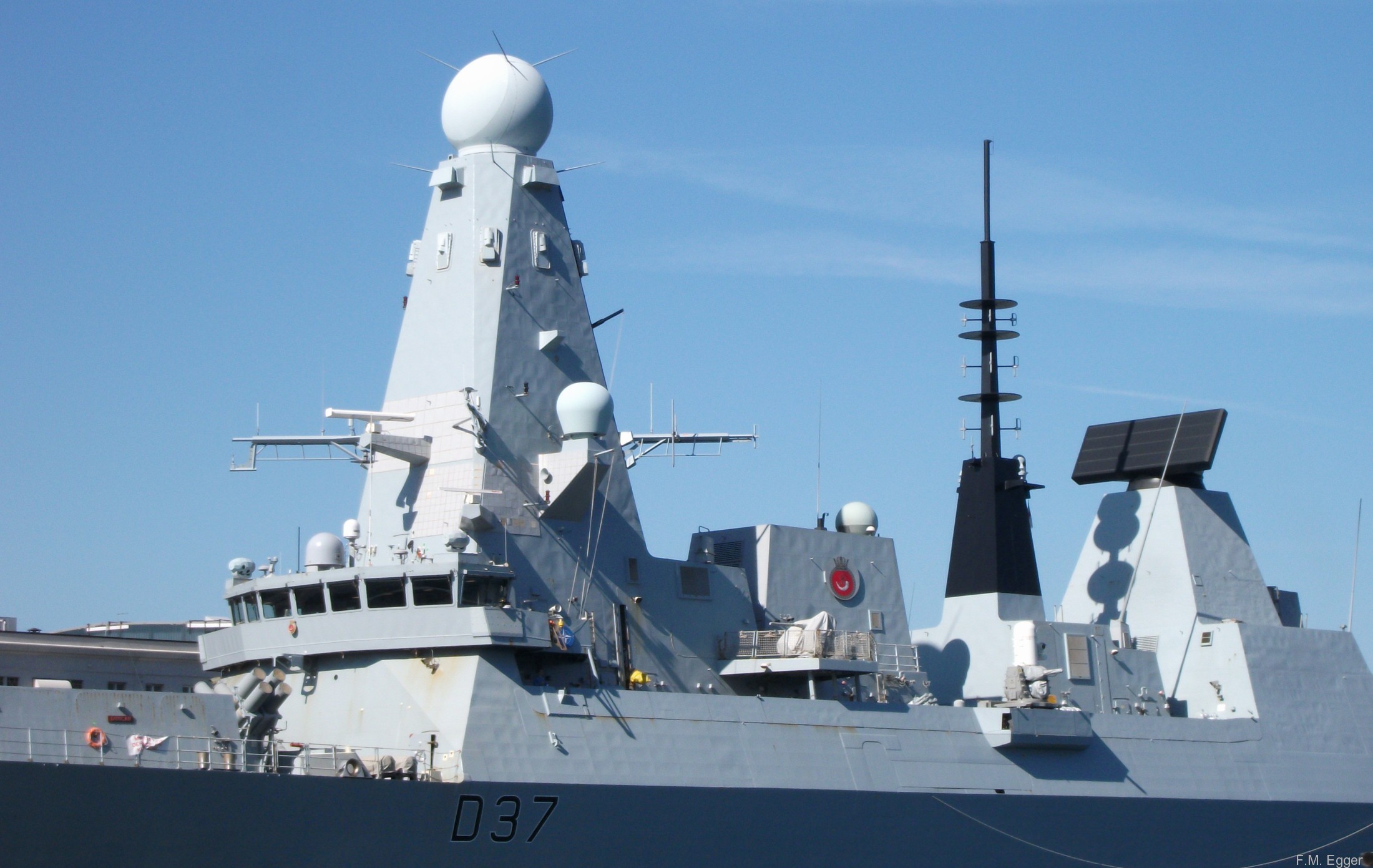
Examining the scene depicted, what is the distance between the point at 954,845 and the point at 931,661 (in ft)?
15.5

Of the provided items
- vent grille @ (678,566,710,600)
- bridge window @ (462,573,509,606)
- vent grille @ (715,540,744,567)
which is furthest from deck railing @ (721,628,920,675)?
bridge window @ (462,573,509,606)

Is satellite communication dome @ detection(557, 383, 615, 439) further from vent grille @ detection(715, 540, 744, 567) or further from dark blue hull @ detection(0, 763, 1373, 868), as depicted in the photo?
dark blue hull @ detection(0, 763, 1373, 868)

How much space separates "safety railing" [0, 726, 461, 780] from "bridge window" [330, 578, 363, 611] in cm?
170

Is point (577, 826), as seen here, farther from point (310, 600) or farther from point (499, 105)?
point (499, 105)

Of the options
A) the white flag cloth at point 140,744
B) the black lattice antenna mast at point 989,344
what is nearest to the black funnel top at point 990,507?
the black lattice antenna mast at point 989,344

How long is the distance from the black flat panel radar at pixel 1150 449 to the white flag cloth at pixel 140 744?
656 inches

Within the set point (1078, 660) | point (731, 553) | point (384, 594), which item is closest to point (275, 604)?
point (384, 594)

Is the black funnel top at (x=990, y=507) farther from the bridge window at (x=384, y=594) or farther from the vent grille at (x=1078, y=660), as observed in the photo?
the bridge window at (x=384, y=594)

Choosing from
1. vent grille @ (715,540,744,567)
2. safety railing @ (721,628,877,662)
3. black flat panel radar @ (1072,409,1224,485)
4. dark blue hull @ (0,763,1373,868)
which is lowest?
dark blue hull @ (0,763,1373,868)

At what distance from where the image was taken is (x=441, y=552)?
20.1 meters

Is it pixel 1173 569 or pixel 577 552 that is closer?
pixel 577 552

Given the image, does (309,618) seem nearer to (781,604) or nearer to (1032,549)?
(781,604)

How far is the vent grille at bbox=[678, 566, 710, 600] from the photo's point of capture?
71.0 ft

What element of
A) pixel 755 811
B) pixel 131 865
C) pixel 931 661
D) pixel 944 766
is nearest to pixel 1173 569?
pixel 931 661
